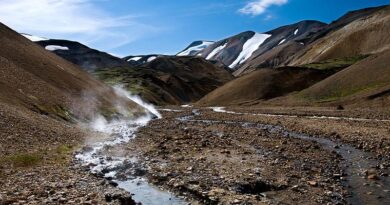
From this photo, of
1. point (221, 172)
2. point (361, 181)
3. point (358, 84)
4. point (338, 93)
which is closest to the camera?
point (361, 181)

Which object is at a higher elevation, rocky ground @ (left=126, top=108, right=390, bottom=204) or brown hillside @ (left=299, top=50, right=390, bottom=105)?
brown hillside @ (left=299, top=50, right=390, bottom=105)

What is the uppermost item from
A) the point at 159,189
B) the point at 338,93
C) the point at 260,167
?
the point at 338,93

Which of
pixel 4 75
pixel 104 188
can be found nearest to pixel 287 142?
pixel 104 188

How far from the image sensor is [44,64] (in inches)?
3797

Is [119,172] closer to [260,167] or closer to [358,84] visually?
[260,167]

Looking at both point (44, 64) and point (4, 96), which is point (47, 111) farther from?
point (44, 64)

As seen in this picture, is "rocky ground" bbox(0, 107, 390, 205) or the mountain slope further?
the mountain slope

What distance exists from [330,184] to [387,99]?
7635cm

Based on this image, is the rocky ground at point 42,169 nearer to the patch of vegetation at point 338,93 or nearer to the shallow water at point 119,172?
the shallow water at point 119,172

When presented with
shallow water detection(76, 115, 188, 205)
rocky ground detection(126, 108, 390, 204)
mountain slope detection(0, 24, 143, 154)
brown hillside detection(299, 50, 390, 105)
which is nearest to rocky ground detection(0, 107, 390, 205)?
rocky ground detection(126, 108, 390, 204)

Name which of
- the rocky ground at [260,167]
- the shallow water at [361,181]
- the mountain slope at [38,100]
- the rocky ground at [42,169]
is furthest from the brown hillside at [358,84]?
the rocky ground at [42,169]

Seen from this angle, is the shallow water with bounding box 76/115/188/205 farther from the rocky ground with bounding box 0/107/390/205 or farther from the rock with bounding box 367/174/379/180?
the rock with bounding box 367/174/379/180

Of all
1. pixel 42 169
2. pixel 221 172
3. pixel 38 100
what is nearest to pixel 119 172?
pixel 42 169

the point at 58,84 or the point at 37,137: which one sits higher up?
the point at 58,84
